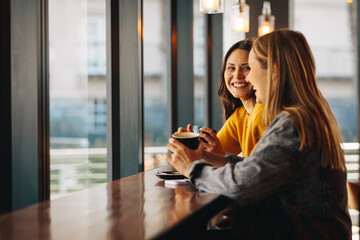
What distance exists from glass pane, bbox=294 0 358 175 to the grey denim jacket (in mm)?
2687

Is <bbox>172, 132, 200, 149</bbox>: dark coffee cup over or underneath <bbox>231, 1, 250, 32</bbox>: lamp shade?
underneath

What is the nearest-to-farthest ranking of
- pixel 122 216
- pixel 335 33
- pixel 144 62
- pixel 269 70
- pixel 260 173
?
pixel 122 216
pixel 260 173
pixel 269 70
pixel 144 62
pixel 335 33

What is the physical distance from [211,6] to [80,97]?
3.06 m

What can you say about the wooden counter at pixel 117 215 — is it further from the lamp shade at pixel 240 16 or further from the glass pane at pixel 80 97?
the lamp shade at pixel 240 16

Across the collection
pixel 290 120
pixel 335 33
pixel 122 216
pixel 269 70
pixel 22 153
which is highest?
pixel 335 33

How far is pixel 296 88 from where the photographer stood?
1312mm

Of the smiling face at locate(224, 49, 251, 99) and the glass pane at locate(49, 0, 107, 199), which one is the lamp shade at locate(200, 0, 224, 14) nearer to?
the smiling face at locate(224, 49, 251, 99)

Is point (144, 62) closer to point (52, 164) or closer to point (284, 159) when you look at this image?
point (52, 164)

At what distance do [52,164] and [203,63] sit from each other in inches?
118

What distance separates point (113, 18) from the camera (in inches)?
87.7

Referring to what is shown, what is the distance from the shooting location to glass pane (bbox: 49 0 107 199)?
10.5ft

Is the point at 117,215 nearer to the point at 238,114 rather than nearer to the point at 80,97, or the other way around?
the point at 238,114

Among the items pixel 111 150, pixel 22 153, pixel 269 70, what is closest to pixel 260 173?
pixel 269 70

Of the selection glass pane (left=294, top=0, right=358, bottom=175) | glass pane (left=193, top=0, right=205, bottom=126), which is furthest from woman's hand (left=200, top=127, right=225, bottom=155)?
Answer: glass pane (left=193, top=0, right=205, bottom=126)
